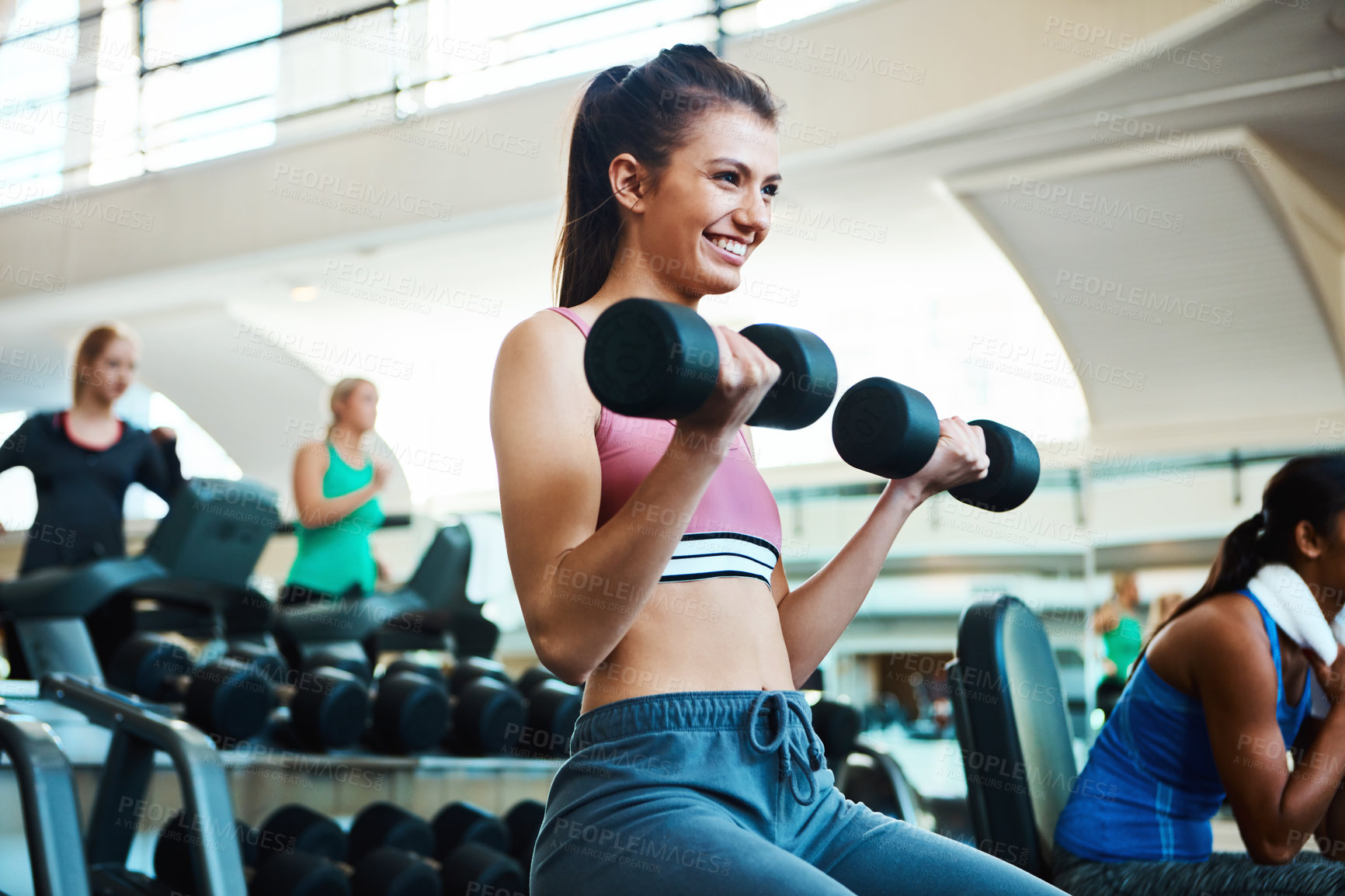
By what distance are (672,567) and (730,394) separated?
7.6 inches

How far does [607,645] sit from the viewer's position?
870 millimetres

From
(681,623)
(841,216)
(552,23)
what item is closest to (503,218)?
(552,23)

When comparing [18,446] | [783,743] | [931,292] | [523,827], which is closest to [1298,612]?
[783,743]

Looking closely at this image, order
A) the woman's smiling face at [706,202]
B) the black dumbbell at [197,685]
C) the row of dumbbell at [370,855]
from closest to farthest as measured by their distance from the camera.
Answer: the woman's smiling face at [706,202]
the row of dumbbell at [370,855]
the black dumbbell at [197,685]

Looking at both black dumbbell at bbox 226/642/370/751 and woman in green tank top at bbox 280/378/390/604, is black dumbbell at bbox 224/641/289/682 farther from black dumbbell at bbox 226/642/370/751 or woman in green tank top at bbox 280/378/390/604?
woman in green tank top at bbox 280/378/390/604

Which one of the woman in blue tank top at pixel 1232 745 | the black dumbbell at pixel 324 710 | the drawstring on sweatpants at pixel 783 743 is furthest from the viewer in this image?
the black dumbbell at pixel 324 710

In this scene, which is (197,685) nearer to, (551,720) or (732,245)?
(551,720)

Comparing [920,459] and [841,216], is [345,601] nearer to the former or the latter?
[920,459]

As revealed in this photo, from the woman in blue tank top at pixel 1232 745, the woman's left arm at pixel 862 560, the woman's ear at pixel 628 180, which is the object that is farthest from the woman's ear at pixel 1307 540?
the woman's ear at pixel 628 180

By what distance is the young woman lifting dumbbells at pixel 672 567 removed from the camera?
33.0 inches

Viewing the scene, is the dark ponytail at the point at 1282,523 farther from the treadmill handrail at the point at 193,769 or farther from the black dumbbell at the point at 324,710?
the black dumbbell at the point at 324,710

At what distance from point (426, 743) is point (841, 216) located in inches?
166

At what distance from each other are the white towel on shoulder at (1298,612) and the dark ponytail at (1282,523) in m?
0.05

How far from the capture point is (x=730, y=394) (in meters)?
0.82
